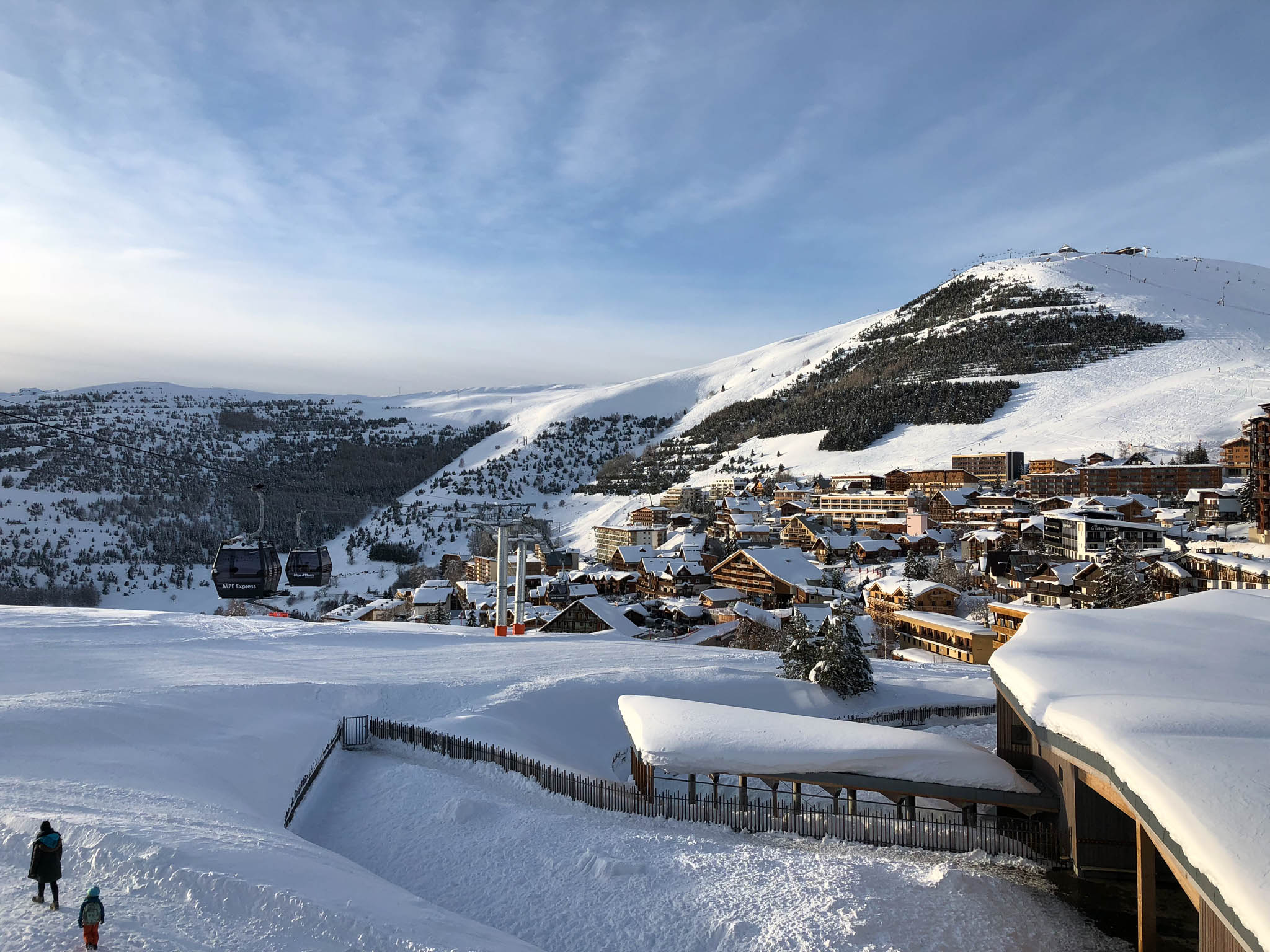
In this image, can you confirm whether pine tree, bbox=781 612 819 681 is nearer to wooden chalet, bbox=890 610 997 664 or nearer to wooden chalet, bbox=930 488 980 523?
wooden chalet, bbox=890 610 997 664

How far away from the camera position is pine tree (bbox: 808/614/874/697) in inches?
834

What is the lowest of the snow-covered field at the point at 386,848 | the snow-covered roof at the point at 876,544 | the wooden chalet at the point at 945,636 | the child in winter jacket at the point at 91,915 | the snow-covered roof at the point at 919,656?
the snow-covered roof at the point at 919,656

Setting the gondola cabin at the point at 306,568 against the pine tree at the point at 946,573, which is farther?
the pine tree at the point at 946,573

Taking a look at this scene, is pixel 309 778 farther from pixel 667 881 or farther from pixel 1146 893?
pixel 1146 893

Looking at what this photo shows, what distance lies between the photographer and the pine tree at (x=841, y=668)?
2119 centimetres

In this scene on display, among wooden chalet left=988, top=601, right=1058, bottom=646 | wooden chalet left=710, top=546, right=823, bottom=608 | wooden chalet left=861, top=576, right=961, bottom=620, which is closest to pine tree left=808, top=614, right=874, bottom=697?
wooden chalet left=988, top=601, right=1058, bottom=646

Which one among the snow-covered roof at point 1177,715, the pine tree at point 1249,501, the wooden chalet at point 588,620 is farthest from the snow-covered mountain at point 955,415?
the snow-covered roof at point 1177,715

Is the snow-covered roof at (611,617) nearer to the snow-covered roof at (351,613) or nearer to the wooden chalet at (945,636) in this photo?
the wooden chalet at (945,636)

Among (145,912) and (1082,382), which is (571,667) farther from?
(1082,382)

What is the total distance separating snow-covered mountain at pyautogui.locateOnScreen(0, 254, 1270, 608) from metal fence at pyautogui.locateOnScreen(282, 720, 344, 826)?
61.8 meters

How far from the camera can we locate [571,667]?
20.5m

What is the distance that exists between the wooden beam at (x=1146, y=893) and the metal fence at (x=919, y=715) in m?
11.5

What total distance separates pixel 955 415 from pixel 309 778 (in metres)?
111

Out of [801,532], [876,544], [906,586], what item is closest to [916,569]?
[906,586]
